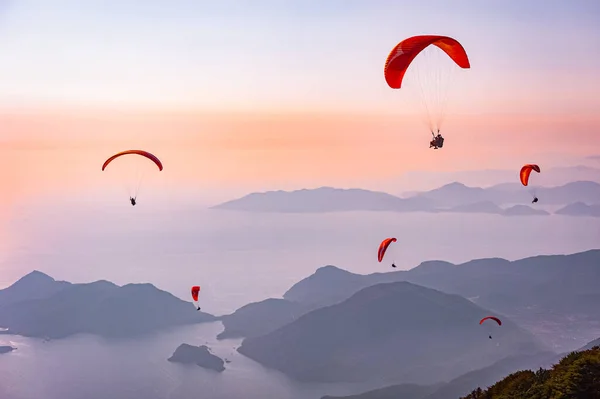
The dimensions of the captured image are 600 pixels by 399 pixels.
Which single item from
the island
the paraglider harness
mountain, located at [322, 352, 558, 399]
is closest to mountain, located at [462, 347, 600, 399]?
the paraglider harness

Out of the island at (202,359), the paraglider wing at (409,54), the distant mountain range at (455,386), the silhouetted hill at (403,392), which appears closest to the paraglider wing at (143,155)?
the paraglider wing at (409,54)

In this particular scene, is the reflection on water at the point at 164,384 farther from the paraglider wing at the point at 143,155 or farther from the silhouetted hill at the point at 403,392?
the paraglider wing at the point at 143,155

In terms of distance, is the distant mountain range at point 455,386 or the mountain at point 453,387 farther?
the mountain at point 453,387

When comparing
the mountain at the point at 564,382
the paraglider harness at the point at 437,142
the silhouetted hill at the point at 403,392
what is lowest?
the mountain at the point at 564,382

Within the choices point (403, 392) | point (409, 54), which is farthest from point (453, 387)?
point (409, 54)

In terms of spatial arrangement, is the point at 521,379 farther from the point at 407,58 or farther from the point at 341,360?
the point at 341,360

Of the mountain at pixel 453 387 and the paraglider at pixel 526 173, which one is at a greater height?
the paraglider at pixel 526 173

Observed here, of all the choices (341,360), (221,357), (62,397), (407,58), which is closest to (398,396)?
(341,360)
